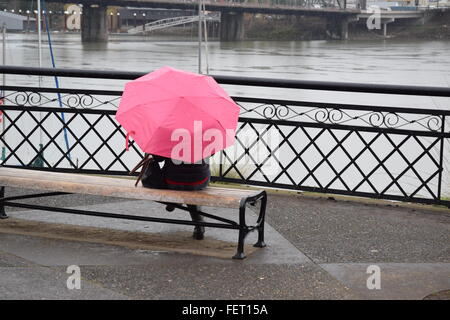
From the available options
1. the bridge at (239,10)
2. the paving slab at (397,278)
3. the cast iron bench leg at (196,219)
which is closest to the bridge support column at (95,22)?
the bridge at (239,10)

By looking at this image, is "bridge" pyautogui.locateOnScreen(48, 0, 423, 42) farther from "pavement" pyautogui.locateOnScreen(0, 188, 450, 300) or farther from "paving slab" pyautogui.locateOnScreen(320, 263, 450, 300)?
"paving slab" pyautogui.locateOnScreen(320, 263, 450, 300)

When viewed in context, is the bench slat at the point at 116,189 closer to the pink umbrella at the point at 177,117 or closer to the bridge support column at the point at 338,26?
the pink umbrella at the point at 177,117

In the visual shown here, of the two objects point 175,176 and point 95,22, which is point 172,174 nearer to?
point 175,176

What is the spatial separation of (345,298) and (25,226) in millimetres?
2653

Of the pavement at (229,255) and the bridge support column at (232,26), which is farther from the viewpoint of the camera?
the bridge support column at (232,26)

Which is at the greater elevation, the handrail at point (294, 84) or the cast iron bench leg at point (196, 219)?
the handrail at point (294, 84)

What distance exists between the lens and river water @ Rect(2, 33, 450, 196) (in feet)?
117

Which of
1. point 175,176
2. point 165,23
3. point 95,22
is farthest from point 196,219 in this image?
point 165,23

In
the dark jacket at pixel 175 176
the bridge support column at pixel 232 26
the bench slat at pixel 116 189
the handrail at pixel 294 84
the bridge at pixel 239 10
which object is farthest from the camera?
the bridge support column at pixel 232 26

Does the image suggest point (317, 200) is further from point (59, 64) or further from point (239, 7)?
point (239, 7)

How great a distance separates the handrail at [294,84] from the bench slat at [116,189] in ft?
5.70

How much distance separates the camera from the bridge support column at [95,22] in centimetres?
6344

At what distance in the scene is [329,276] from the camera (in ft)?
17.3

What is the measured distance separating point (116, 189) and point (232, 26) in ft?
220
